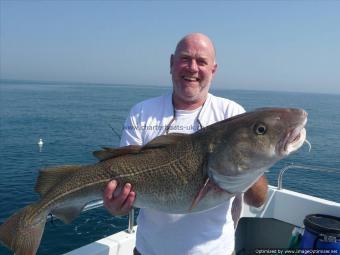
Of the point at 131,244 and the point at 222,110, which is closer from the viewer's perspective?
the point at 222,110

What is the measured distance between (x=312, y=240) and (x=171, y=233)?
9.20ft

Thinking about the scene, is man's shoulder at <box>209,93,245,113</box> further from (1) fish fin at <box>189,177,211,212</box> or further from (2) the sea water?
(2) the sea water

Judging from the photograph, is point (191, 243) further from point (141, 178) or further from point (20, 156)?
point (20, 156)

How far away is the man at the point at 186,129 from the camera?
3.32 metres

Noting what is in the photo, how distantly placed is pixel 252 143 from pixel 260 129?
127mm

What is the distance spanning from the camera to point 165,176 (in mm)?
3139

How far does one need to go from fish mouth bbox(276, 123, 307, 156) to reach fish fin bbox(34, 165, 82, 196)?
1903mm

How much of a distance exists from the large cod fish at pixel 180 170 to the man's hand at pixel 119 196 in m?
0.06

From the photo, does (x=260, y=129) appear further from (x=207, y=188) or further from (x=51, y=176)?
(x=51, y=176)

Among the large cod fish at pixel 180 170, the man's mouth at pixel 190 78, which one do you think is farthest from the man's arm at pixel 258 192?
the man's mouth at pixel 190 78

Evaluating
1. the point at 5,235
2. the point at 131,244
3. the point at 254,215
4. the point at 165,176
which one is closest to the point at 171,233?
the point at 165,176

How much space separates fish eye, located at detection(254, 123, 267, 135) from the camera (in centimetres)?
286

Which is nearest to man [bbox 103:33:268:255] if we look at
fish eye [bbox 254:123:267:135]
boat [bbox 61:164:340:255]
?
fish eye [bbox 254:123:267:135]

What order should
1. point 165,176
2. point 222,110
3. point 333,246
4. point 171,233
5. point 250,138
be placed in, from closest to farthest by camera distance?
point 250,138
point 165,176
point 171,233
point 222,110
point 333,246
